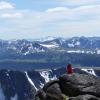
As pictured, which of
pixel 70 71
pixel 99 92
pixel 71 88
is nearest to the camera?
pixel 99 92

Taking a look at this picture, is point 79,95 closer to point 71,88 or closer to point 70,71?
point 71,88

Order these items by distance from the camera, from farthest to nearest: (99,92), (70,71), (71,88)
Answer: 1. (70,71)
2. (71,88)
3. (99,92)

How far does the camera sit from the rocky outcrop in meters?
33.2

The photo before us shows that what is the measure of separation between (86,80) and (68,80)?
1.54 meters

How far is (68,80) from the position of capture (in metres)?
35.2

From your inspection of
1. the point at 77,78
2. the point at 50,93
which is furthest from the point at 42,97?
the point at 77,78

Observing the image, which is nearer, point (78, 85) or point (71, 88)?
point (78, 85)

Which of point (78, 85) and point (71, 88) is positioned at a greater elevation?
point (78, 85)

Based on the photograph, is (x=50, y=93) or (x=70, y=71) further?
(x=70, y=71)

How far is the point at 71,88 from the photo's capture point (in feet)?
113

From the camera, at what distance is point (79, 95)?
32.8 meters

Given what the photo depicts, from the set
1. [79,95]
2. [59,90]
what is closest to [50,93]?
[59,90]

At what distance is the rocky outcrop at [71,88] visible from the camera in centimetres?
3319

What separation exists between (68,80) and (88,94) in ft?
10.0
